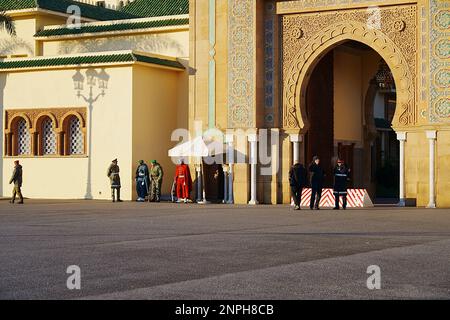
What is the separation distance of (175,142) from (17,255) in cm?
1672

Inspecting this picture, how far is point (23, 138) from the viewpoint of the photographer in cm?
2917

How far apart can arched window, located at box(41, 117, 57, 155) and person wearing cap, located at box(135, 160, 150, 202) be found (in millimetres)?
3174

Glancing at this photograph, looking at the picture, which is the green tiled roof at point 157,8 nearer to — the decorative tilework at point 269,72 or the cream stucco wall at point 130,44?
the cream stucco wall at point 130,44

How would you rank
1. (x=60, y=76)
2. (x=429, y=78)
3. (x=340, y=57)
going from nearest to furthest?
(x=429, y=78) → (x=60, y=76) → (x=340, y=57)

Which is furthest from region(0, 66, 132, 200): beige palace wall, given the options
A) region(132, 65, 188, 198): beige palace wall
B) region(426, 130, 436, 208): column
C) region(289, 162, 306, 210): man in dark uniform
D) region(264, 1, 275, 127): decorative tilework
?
region(426, 130, 436, 208): column

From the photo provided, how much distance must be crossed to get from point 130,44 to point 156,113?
2976 mm

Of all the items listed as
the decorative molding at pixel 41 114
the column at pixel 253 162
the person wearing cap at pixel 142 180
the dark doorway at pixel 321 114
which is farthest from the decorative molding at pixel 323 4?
the decorative molding at pixel 41 114

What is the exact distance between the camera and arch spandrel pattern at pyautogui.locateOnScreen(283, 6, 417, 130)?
2442cm

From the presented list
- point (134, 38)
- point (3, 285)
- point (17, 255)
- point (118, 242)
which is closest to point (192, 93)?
point (134, 38)

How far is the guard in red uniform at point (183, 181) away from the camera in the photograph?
85.6 ft

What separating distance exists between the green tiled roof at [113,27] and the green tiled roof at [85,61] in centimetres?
123

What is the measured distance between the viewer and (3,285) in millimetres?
9266

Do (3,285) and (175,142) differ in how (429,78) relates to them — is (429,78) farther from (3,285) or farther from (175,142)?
(3,285)

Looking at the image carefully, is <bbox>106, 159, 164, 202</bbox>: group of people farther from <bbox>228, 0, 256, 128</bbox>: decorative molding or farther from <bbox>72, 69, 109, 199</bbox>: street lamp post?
<bbox>228, 0, 256, 128</bbox>: decorative molding
